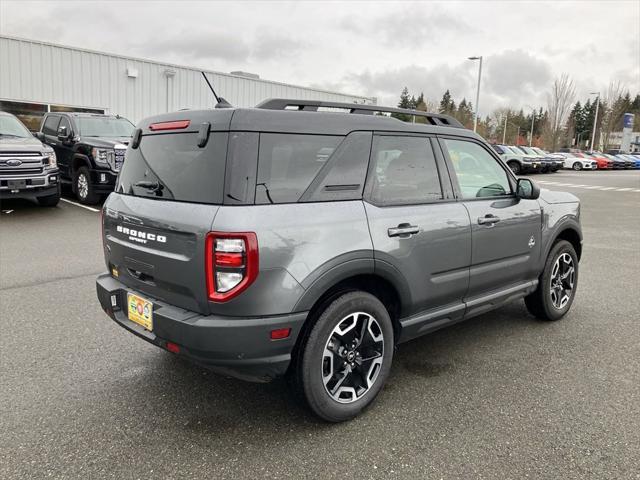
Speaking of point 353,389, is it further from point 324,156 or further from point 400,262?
point 324,156

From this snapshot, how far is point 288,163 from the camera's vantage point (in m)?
2.76

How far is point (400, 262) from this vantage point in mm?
3092

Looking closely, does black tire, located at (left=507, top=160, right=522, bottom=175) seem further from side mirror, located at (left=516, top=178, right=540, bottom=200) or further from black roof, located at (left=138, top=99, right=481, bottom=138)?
black roof, located at (left=138, top=99, right=481, bottom=138)

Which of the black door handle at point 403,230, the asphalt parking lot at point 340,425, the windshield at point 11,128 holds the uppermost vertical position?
the windshield at point 11,128

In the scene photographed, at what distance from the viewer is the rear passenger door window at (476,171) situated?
371 cm

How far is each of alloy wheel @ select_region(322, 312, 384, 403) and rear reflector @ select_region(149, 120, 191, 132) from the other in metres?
1.44

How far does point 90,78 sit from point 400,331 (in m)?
17.8

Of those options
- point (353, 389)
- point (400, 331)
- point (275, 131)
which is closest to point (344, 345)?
point (353, 389)

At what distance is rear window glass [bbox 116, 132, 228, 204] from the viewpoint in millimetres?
2641

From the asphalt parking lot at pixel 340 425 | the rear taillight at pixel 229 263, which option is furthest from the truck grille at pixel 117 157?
the rear taillight at pixel 229 263

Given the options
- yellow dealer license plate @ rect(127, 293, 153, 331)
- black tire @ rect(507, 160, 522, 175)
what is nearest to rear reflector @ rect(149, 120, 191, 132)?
yellow dealer license plate @ rect(127, 293, 153, 331)

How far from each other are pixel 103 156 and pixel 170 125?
8645 mm

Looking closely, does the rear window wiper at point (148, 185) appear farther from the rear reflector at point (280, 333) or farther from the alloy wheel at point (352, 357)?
the alloy wheel at point (352, 357)

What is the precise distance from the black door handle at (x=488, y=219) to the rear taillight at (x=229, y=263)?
6.30ft
